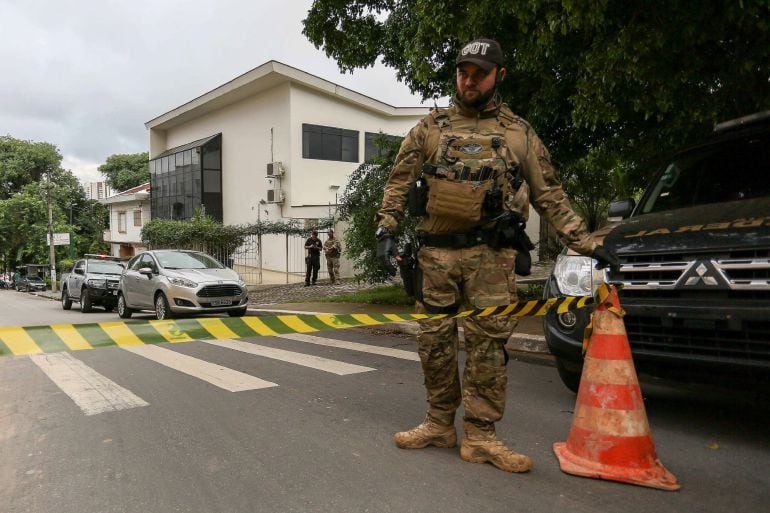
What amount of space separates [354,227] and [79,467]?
9.17 metres

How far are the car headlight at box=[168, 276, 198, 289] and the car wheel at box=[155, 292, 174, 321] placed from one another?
1.11 ft

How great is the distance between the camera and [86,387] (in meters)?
5.29

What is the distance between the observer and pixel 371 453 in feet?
11.1

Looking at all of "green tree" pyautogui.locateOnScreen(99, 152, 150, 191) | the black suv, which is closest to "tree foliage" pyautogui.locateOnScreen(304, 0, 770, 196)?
the black suv

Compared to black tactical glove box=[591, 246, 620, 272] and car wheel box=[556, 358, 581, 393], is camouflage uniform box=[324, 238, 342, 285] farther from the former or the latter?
black tactical glove box=[591, 246, 620, 272]

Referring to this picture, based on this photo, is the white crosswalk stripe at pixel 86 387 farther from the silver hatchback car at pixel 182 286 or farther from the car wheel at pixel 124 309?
the car wheel at pixel 124 309

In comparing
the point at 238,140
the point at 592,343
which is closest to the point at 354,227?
the point at 592,343

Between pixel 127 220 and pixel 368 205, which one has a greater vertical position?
pixel 127 220

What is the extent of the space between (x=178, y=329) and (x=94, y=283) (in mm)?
13400

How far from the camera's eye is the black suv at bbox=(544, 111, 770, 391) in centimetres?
307

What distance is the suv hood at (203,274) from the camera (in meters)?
11.2

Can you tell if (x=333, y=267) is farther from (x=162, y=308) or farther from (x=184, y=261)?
(x=162, y=308)

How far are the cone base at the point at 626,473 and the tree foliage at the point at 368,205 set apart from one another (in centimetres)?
867

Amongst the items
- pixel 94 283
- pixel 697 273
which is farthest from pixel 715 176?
pixel 94 283
